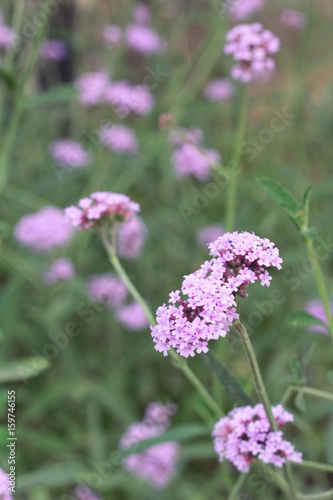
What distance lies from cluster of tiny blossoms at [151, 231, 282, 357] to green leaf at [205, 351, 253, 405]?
0.63 feet

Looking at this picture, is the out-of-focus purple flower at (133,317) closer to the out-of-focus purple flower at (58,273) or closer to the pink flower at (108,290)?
the pink flower at (108,290)

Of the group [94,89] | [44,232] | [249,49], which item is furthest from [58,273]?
[249,49]

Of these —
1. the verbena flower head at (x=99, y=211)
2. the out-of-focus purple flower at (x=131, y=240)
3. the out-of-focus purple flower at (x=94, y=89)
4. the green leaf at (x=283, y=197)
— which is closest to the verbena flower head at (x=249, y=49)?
the verbena flower head at (x=99, y=211)

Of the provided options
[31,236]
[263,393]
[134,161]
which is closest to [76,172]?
[134,161]

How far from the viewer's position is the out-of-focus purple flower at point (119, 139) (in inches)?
106

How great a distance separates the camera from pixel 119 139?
2705mm

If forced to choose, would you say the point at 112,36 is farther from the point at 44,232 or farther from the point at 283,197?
the point at 283,197

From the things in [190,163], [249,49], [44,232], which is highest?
[190,163]

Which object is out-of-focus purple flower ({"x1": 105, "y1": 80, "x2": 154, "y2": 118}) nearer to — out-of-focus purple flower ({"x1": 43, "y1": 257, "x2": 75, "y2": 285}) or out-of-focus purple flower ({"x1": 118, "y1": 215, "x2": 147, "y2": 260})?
out-of-focus purple flower ({"x1": 118, "y1": 215, "x2": 147, "y2": 260})

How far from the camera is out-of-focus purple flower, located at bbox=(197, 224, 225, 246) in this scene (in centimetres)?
270

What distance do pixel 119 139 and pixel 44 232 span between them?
480 millimetres

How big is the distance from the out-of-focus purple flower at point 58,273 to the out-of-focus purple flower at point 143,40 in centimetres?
Result: 114

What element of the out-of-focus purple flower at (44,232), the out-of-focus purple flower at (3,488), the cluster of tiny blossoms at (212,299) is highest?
the out-of-focus purple flower at (44,232)

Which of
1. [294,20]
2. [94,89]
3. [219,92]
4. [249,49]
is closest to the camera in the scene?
[249,49]
